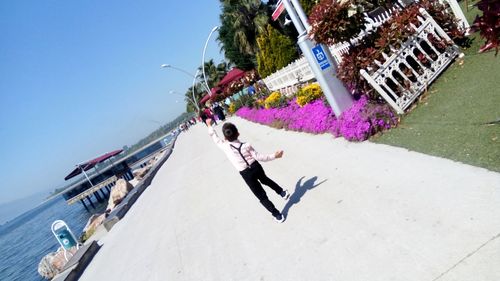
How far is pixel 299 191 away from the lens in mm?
6109

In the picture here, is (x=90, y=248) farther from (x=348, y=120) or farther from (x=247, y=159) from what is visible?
(x=348, y=120)

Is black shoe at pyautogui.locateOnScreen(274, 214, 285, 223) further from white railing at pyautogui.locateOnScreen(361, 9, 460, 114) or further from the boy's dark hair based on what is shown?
white railing at pyautogui.locateOnScreen(361, 9, 460, 114)

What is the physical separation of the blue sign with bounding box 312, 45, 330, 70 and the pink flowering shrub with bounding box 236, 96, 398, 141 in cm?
108

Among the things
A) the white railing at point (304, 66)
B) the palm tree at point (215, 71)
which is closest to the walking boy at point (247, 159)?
the white railing at point (304, 66)

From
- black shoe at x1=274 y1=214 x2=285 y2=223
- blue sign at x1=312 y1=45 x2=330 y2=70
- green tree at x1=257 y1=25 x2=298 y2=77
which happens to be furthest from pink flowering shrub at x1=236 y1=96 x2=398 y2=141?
green tree at x1=257 y1=25 x2=298 y2=77

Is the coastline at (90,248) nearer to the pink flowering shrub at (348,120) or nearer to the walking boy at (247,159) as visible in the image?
the walking boy at (247,159)

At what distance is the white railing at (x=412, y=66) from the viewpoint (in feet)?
23.1

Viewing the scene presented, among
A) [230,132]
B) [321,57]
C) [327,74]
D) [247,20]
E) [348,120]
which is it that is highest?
[247,20]

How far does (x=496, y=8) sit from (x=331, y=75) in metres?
5.43

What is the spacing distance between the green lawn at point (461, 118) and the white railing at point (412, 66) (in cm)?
21

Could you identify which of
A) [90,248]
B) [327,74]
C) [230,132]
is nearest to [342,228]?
[230,132]

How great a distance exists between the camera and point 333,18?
7.67 meters

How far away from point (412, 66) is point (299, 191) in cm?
371

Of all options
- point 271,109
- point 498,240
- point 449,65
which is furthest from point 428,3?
point 271,109
